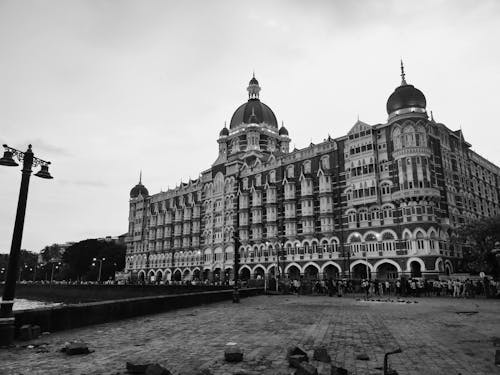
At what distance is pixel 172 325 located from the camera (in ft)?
44.9

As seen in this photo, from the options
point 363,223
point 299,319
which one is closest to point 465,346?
point 299,319

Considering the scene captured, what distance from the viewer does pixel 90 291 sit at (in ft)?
219

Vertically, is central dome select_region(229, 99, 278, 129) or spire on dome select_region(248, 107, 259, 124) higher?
central dome select_region(229, 99, 278, 129)

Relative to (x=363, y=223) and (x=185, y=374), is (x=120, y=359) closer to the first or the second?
(x=185, y=374)

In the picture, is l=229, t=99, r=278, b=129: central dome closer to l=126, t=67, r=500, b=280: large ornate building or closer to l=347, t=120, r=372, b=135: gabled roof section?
l=126, t=67, r=500, b=280: large ornate building

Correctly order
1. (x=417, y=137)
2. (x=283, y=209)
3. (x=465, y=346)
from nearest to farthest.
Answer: (x=465, y=346) < (x=417, y=137) < (x=283, y=209)

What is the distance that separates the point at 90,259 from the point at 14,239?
91640 mm

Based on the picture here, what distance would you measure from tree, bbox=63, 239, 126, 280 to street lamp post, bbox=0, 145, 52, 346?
86836 mm

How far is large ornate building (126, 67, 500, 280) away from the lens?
156 feet

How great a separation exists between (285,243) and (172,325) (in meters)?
47.0

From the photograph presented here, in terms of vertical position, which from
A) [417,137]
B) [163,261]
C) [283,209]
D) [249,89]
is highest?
[249,89]

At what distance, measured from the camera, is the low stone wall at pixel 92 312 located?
1180 centimetres

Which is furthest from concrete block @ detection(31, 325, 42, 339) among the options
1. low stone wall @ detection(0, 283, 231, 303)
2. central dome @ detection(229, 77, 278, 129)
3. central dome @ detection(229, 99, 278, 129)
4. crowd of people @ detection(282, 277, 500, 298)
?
central dome @ detection(229, 99, 278, 129)

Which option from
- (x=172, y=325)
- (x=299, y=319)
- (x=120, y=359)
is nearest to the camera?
(x=120, y=359)
